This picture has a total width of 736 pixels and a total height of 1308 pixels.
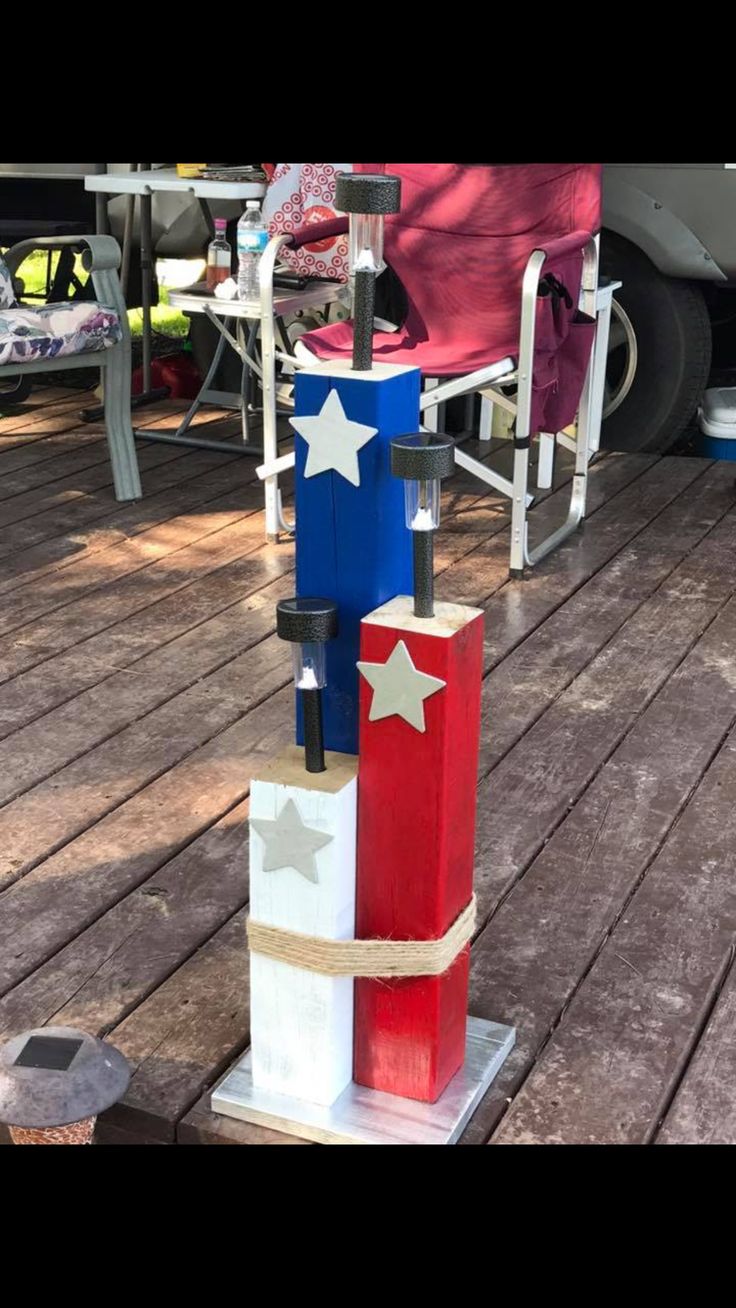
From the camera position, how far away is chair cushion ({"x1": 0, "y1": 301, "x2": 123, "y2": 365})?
11.6 feet

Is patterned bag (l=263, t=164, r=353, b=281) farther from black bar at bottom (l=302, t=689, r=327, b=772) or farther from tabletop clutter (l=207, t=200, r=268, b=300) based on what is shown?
black bar at bottom (l=302, t=689, r=327, b=772)

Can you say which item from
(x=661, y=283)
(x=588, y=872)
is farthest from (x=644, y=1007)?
(x=661, y=283)

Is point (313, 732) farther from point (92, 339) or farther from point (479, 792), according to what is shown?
point (92, 339)

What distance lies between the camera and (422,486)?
4.52 feet

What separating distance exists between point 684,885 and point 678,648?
3.40ft

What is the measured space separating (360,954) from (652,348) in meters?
3.52

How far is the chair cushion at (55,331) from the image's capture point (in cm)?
355

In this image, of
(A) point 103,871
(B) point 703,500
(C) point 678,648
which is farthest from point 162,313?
(A) point 103,871

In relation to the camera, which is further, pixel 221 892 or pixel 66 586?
pixel 66 586

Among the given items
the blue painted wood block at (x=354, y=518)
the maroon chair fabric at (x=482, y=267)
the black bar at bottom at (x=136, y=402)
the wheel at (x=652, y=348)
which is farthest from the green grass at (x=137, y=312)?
the blue painted wood block at (x=354, y=518)

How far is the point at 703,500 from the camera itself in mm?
4074

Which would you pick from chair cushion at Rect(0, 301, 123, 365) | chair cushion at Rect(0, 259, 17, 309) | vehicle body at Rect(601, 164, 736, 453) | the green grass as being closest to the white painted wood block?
chair cushion at Rect(0, 301, 123, 365)

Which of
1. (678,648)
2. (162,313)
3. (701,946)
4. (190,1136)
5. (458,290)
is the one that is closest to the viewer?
(190,1136)
